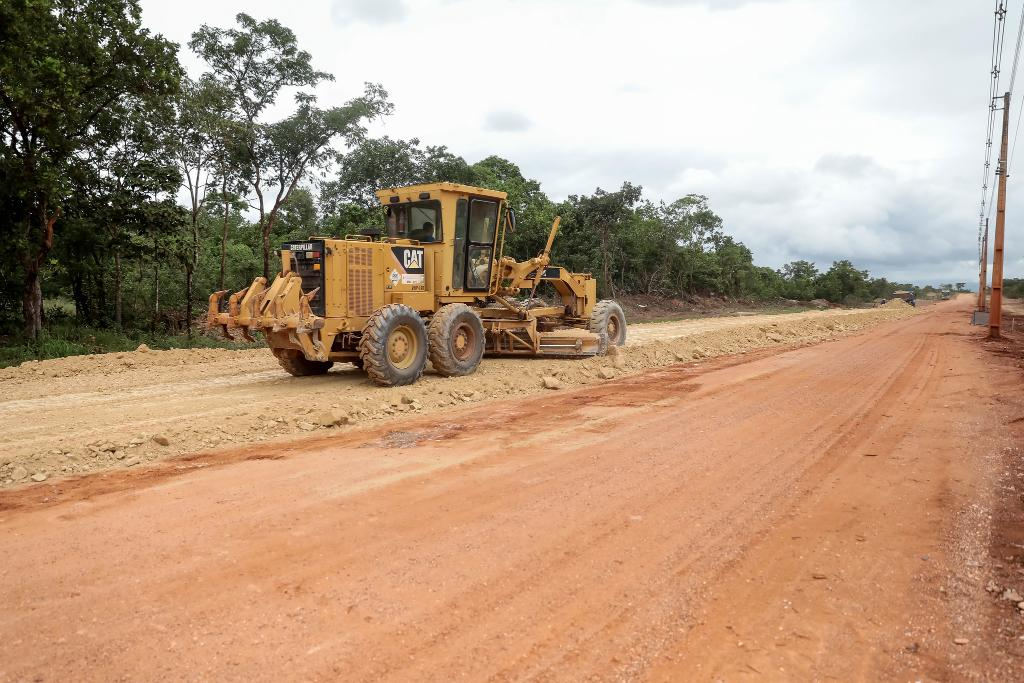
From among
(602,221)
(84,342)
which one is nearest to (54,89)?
(84,342)

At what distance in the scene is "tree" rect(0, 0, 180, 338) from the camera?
1377 centimetres

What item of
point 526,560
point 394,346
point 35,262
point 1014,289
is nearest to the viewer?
point 526,560

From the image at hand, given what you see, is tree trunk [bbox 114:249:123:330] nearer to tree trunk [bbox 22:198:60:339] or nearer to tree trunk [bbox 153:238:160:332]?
tree trunk [bbox 153:238:160:332]

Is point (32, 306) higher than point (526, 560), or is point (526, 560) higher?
point (32, 306)

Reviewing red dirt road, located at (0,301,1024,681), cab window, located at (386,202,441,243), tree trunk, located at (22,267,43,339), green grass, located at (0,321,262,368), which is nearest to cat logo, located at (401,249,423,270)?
cab window, located at (386,202,441,243)

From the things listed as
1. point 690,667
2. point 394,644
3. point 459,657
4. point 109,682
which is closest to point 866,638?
point 690,667

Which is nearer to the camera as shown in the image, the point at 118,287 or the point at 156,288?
the point at 118,287

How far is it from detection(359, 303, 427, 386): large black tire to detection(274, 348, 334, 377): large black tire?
1.54 meters

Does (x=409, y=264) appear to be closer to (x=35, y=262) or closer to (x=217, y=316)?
(x=217, y=316)

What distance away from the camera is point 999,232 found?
22609 millimetres

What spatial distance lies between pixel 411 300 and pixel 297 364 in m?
2.23

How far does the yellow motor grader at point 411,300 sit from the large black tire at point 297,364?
17 millimetres

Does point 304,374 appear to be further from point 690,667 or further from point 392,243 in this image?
point 690,667

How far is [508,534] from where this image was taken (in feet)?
14.1
